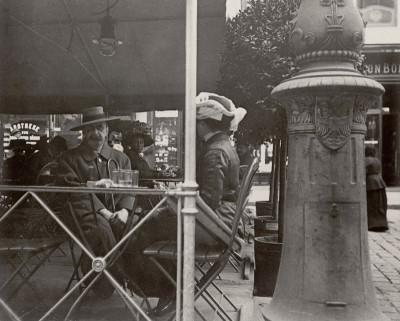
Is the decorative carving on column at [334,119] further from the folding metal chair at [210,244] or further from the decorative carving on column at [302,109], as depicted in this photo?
the folding metal chair at [210,244]

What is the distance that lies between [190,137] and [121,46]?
5.10 metres

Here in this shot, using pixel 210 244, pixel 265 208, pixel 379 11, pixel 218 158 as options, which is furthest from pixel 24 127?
pixel 379 11

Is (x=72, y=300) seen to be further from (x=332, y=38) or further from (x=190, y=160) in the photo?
(x=332, y=38)

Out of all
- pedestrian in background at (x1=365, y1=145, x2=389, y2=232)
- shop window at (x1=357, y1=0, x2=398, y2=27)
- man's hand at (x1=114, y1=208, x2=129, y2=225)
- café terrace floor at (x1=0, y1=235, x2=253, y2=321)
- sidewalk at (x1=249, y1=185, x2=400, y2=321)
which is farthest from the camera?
shop window at (x1=357, y1=0, x2=398, y2=27)

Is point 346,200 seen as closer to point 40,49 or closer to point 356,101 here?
point 356,101

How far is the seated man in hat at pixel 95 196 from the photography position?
13.6 ft

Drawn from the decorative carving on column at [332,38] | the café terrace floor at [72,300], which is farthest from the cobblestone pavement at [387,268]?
the decorative carving on column at [332,38]

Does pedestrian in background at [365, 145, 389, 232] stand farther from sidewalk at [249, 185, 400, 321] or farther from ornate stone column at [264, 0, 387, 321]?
ornate stone column at [264, 0, 387, 321]

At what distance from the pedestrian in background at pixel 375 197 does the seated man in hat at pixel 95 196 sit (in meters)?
6.54

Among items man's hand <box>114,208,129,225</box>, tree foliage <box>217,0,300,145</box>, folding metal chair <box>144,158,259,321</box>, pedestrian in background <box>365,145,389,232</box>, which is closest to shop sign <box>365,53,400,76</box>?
pedestrian in background <box>365,145,389,232</box>

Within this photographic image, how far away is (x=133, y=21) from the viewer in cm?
696

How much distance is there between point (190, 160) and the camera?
109 inches

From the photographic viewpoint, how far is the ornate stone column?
128 inches

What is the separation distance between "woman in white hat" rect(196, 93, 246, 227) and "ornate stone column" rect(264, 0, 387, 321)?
18.4 inches
